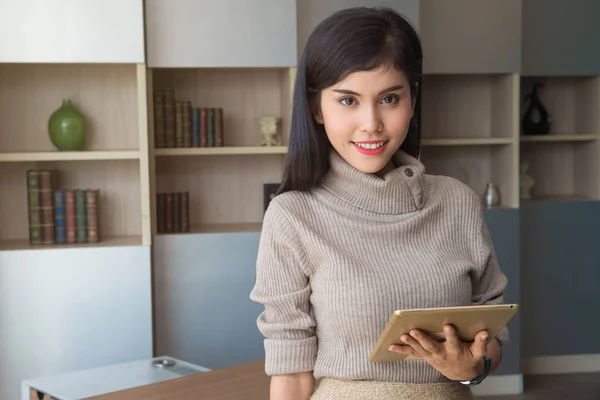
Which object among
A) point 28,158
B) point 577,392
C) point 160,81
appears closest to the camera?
point 28,158

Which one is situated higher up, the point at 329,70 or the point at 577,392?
the point at 329,70

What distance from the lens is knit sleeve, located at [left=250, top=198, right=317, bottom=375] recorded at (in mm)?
1316

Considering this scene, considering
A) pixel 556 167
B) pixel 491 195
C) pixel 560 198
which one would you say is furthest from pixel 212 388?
pixel 556 167

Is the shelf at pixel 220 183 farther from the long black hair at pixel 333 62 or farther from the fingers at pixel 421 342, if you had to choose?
the fingers at pixel 421 342

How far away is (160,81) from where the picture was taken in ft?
13.8

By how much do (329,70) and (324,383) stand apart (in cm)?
49

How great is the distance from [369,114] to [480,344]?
0.38 meters

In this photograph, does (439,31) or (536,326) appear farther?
(536,326)

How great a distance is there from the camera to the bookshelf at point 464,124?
4781 millimetres

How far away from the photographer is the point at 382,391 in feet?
4.22

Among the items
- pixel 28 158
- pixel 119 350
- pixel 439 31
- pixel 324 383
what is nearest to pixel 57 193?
pixel 28 158

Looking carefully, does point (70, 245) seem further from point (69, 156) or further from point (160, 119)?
point (160, 119)

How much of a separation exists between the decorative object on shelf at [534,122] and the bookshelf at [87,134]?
2265 millimetres

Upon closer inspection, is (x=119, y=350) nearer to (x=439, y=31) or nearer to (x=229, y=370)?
(x=229, y=370)
